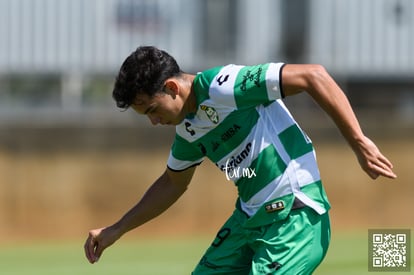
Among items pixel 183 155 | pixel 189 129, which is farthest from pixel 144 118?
pixel 189 129

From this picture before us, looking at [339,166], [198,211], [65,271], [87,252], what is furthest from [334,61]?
[87,252]

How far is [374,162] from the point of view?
523 cm

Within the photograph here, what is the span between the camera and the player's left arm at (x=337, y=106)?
5.23 m

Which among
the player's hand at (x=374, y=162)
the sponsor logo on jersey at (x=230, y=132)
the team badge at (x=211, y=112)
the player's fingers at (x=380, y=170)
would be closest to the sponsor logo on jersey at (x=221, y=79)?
the team badge at (x=211, y=112)

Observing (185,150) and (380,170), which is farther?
(185,150)

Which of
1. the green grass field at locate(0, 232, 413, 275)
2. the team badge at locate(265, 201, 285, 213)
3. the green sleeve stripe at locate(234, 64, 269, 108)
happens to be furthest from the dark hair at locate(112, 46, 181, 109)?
the green grass field at locate(0, 232, 413, 275)

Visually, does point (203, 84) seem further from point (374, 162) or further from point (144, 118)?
point (144, 118)

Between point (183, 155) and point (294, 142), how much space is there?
712 mm

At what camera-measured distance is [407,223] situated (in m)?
15.6

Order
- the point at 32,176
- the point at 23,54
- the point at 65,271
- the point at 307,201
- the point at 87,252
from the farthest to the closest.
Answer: the point at 23,54, the point at 32,176, the point at 65,271, the point at 87,252, the point at 307,201

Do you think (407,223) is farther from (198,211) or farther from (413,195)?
(198,211)

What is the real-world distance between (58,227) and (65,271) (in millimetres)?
4180

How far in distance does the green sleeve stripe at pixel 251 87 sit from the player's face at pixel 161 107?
350 mm

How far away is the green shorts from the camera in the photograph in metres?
5.69
